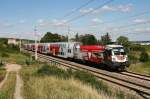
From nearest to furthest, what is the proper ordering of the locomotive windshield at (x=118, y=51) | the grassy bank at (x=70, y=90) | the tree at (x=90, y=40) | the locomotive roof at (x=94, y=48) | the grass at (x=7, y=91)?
1. the grassy bank at (x=70, y=90)
2. the grass at (x=7, y=91)
3. the locomotive windshield at (x=118, y=51)
4. the locomotive roof at (x=94, y=48)
5. the tree at (x=90, y=40)

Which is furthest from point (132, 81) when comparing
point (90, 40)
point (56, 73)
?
point (90, 40)

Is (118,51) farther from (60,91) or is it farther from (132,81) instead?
(60,91)

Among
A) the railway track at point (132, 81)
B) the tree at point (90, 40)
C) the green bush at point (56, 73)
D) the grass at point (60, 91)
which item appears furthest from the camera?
the tree at point (90, 40)

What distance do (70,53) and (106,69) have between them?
20.0m

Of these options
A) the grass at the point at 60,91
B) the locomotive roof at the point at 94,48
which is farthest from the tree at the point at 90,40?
the grass at the point at 60,91

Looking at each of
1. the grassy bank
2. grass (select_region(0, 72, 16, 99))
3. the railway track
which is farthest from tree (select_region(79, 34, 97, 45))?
the grassy bank

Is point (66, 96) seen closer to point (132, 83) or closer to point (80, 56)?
point (132, 83)

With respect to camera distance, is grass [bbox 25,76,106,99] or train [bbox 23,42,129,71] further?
train [bbox 23,42,129,71]

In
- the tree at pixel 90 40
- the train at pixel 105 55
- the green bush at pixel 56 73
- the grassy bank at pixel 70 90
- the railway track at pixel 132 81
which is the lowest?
the railway track at pixel 132 81

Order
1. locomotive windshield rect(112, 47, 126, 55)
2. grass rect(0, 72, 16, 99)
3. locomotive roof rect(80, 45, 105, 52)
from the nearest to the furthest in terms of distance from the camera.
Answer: grass rect(0, 72, 16, 99) < locomotive windshield rect(112, 47, 126, 55) < locomotive roof rect(80, 45, 105, 52)

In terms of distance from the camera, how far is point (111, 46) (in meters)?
39.4

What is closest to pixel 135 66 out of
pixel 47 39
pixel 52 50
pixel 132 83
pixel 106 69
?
pixel 106 69

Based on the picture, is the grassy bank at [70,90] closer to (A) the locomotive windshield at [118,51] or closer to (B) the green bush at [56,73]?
(B) the green bush at [56,73]

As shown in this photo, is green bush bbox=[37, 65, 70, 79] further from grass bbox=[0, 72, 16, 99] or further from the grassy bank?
grass bbox=[0, 72, 16, 99]
